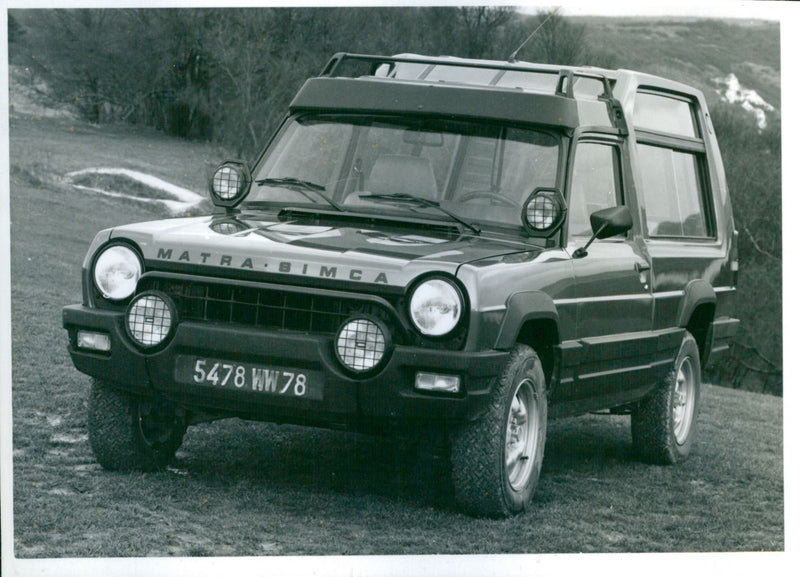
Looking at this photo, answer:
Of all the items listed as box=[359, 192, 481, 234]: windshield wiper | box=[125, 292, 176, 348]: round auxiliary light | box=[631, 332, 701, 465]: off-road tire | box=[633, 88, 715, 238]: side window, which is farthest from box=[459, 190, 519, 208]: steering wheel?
box=[631, 332, 701, 465]: off-road tire

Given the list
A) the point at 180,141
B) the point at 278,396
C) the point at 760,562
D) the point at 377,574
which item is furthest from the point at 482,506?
the point at 180,141

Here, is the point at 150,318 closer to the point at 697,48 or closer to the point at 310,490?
the point at 310,490

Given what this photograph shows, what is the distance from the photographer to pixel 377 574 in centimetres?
597

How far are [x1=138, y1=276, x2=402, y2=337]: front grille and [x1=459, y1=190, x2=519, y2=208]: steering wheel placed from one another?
1.18 metres

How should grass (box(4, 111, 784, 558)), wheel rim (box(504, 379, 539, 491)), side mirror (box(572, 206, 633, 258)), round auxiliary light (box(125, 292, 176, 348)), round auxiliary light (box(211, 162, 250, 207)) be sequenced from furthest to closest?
round auxiliary light (box(211, 162, 250, 207))
side mirror (box(572, 206, 633, 258))
wheel rim (box(504, 379, 539, 491))
grass (box(4, 111, 784, 558))
round auxiliary light (box(125, 292, 176, 348))

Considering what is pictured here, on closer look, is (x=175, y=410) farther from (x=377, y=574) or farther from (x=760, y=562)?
(x=760, y=562)

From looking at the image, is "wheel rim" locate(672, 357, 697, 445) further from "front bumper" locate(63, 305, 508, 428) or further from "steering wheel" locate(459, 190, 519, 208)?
"front bumper" locate(63, 305, 508, 428)

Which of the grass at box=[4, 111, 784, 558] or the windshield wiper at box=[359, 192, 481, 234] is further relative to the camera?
the windshield wiper at box=[359, 192, 481, 234]

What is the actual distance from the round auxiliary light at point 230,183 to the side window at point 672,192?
8.52 feet

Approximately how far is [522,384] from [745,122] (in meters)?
5.66

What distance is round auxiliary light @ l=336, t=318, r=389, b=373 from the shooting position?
18.5 feet

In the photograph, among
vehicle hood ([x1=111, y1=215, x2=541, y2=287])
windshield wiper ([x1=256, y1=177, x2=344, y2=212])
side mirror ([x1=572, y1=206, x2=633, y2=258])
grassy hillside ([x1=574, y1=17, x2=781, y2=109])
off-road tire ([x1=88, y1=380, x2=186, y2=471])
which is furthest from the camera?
grassy hillside ([x1=574, y1=17, x2=781, y2=109])

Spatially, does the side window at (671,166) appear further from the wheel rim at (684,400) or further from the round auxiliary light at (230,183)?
the round auxiliary light at (230,183)

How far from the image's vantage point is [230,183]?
22.7 ft
